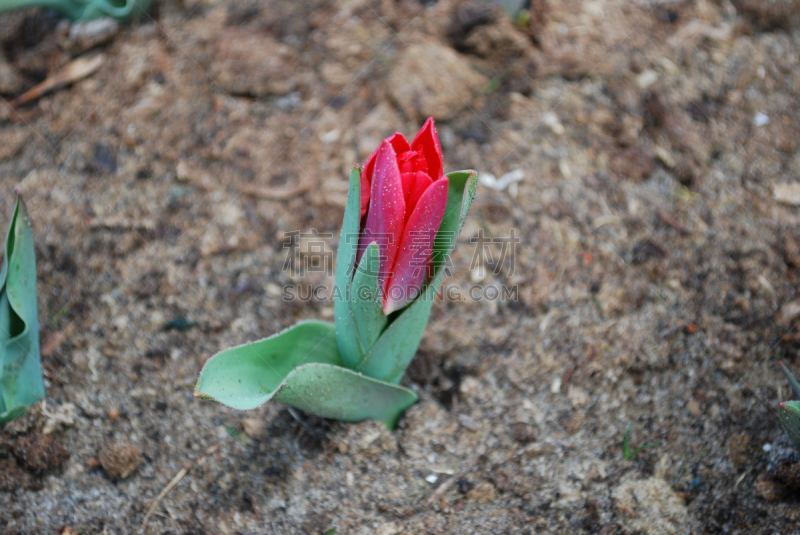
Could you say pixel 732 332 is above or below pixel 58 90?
below

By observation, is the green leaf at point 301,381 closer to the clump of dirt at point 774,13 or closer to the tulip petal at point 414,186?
the tulip petal at point 414,186

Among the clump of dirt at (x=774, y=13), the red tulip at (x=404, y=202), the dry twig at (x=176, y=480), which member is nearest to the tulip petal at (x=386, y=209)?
the red tulip at (x=404, y=202)

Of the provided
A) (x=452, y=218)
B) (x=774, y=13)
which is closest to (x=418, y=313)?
(x=452, y=218)

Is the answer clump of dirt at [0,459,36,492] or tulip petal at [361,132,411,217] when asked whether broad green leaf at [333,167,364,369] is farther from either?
clump of dirt at [0,459,36,492]

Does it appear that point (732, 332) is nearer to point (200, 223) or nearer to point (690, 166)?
point (690, 166)

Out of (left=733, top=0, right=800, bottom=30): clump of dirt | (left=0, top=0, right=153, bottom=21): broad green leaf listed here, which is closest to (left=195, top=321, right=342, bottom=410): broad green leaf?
(left=0, top=0, right=153, bottom=21): broad green leaf

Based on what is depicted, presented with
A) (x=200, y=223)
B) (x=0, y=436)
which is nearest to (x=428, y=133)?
(x=200, y=223)

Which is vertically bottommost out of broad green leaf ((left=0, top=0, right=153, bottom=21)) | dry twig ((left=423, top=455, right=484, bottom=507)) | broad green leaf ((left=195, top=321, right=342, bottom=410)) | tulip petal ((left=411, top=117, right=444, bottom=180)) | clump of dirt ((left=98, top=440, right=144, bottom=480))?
dry twig ((left=423, top=455, right=484, bottom=507))
